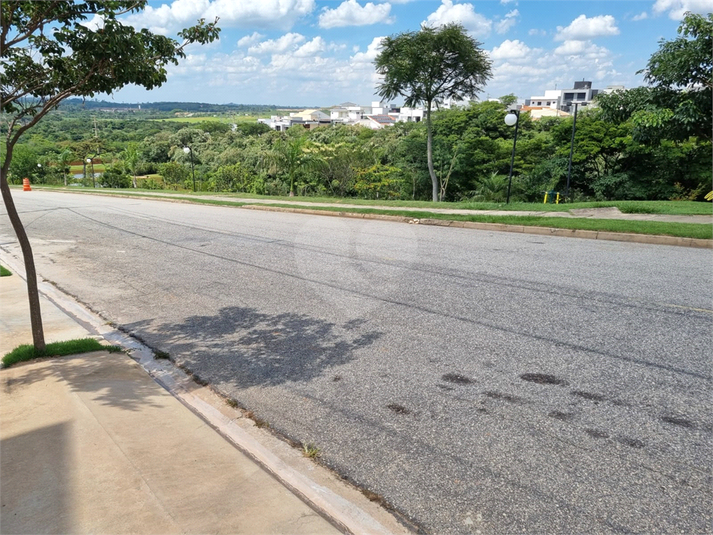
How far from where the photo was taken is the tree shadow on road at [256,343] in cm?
495

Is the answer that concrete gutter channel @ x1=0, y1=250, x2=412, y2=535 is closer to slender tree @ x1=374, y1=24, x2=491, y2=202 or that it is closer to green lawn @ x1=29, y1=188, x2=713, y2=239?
green lawn @ x1=29, y1=188, x2=713, y2=239

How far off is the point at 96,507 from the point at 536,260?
7.95 m

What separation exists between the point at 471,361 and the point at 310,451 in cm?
200

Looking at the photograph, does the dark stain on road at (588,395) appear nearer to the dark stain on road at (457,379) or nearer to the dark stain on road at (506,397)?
the dark stain on road at (506,397)

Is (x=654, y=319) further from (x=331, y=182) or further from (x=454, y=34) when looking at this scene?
(x=331, y=182)

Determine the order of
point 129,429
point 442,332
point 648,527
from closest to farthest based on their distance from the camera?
point 648,527
point 129,429
point 442,332

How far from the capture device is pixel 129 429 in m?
3.71

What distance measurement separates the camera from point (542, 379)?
441 centimetres

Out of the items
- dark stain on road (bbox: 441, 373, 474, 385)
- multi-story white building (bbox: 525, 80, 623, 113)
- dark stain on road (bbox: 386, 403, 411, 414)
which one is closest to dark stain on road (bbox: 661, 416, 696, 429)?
dark stain on road (bbox: 441, 373, 474, 385)

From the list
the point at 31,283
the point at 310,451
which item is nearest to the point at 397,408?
the point at 310,451

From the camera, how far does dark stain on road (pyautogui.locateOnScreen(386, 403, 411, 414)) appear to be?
3977 millimetres

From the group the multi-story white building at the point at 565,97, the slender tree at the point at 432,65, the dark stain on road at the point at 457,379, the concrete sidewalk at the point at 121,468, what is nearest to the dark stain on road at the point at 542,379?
the dark stain on road at the point at 457,379

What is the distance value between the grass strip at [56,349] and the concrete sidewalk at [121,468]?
1.05ft

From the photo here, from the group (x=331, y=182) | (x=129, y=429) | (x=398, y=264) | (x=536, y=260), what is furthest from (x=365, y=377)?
(x=331, y=182)
